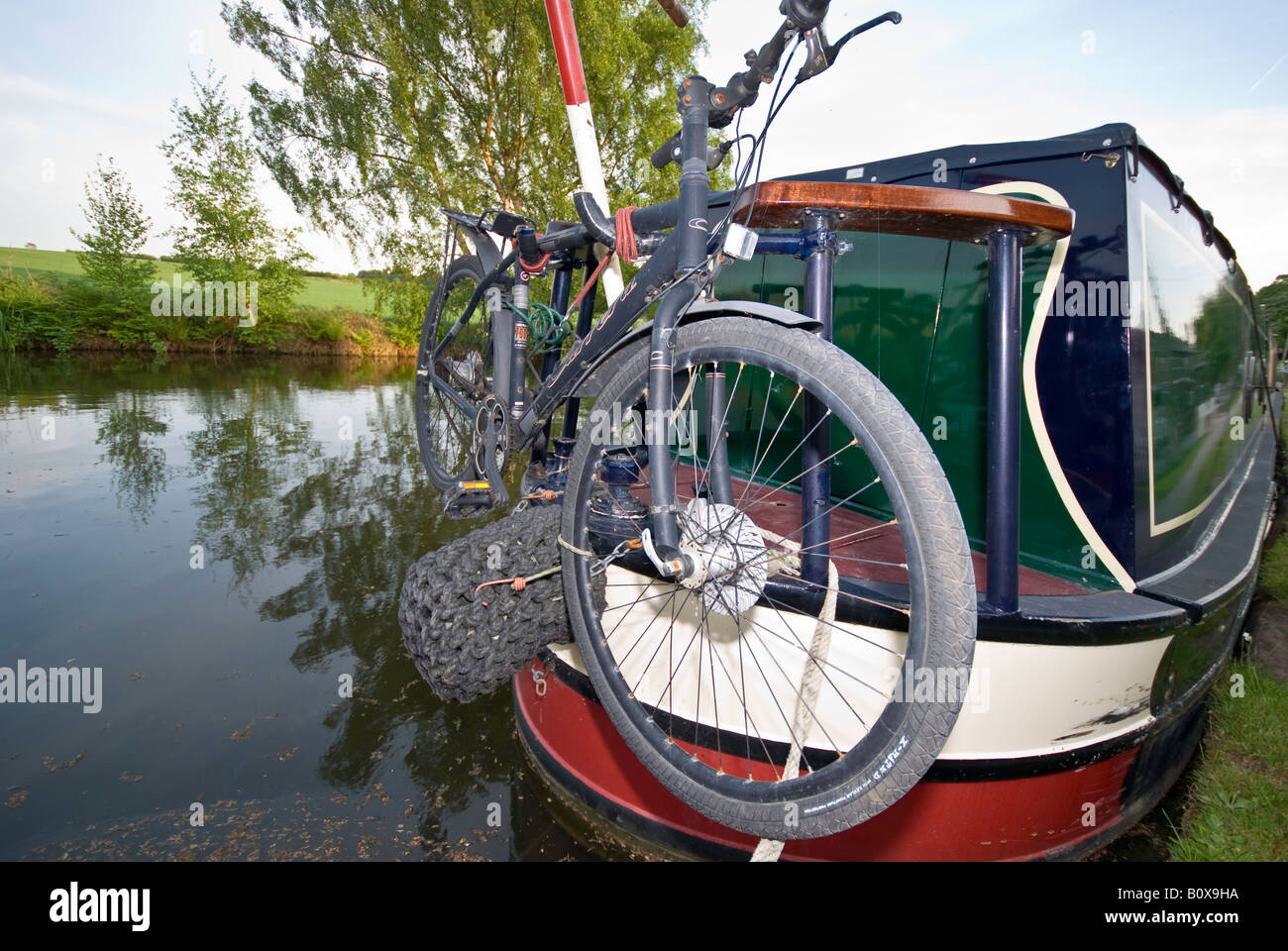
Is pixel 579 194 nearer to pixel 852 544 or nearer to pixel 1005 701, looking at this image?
pixel 852 544

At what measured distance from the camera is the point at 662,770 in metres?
1.61

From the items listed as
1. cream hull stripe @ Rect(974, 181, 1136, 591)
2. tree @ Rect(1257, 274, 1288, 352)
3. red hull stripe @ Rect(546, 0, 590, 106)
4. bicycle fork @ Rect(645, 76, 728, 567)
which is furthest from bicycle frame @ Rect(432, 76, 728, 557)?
tree @ Rect(1257, 274, 1288, 352)

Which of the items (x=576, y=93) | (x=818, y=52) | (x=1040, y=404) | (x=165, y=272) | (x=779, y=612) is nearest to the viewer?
(x=818, y=52)

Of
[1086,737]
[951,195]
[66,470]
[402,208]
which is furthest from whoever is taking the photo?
[402,208]

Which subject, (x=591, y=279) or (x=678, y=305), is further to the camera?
(x=591, y=279)

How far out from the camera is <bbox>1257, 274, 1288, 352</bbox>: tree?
19.8 meters

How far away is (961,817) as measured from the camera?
76.1 inches

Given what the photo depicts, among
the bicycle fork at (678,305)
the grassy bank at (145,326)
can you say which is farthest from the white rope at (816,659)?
the grassy bank at (145,326)

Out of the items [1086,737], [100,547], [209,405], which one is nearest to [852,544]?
[1086,737]

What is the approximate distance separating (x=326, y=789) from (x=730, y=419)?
2.55m

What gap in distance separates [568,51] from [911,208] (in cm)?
266

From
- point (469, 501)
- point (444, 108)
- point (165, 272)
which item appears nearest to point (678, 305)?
point (469, 501)

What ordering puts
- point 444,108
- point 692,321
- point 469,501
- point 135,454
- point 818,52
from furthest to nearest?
point 444,108 < point 135,454 < point 469,501 < point 692,321 < point 818,52

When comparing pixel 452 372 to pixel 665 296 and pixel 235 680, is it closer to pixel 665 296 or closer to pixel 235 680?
pixel 235 680
